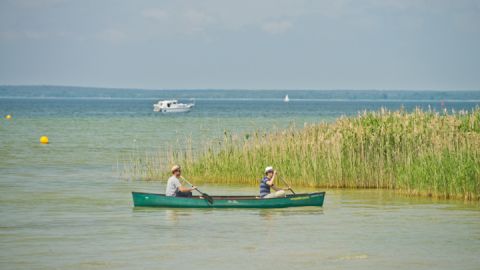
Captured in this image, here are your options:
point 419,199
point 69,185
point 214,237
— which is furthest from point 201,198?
point 69,185

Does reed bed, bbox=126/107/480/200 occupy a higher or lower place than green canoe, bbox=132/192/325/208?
higher

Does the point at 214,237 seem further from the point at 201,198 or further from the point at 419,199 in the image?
the point at 419,199

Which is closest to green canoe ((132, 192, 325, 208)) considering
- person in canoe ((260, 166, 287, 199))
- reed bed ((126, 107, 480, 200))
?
person in canoe ((260, 166, 287, 199))

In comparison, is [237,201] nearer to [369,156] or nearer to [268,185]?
[268,185]

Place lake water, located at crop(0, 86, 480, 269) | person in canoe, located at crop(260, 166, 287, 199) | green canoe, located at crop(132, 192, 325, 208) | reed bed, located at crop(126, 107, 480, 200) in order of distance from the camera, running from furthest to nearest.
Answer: reed bed, located at crop(126, 107, 480, 200), person in canoe, located at crop(260, 166, 287, 199), green canoe, located at crop(132, 192, 325, 208), lake water, located at crop(0, 86, 480, 269)

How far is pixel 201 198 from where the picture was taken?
88.2ft

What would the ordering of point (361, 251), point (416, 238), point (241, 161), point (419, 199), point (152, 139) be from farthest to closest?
point (152, 139)
point (241, 161)
point (419, 199)
point (416, 238)
point (361, 251)

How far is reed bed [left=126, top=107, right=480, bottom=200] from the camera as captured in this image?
28281 millimetres

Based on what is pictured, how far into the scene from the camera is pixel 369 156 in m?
31.1

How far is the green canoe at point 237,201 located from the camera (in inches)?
1057

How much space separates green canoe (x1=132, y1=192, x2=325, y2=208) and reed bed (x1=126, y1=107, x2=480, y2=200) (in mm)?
3800

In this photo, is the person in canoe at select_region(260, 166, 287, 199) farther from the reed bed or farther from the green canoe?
the reed bed

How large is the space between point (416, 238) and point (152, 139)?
4863 cm

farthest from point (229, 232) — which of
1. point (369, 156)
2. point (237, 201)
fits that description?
point (369, 156)
